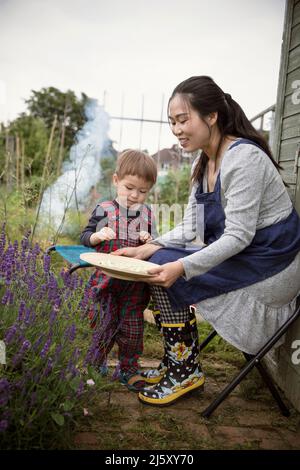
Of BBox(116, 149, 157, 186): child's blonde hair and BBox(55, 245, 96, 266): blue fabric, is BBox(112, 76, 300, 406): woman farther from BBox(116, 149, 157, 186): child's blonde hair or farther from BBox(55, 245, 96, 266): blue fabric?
BBox(55, 245, 96, 266): blue fabric

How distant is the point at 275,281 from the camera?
1882 millimetres

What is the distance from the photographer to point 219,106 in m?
2.02

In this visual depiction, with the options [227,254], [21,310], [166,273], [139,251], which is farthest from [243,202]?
[21,310]

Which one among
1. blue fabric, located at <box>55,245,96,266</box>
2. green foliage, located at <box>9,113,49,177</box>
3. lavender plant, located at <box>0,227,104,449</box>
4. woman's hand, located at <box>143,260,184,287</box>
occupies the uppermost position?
green foliage, located at <box>9,113,49,177</box>

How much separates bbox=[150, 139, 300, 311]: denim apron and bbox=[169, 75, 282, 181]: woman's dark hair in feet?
0.32

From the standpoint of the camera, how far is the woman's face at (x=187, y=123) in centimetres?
199

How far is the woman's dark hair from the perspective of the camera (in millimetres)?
1979

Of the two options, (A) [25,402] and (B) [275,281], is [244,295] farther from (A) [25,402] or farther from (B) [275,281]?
(A) [25,402]

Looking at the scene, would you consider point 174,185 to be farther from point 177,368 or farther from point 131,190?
point 177,368

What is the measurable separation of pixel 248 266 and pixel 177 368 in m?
0.58

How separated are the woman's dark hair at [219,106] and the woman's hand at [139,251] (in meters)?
0.56

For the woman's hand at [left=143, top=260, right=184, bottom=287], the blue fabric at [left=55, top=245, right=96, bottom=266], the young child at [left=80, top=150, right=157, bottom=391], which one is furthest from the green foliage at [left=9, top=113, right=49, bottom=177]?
the woman's hand at [left=143, top=260, right=184, bottom=287]

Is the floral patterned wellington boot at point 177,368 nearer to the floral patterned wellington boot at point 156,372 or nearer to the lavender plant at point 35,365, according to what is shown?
the floral patterned wellington boot at point 156,372

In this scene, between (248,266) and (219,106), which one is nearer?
(248,266)
